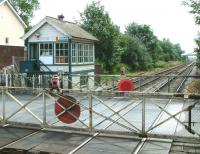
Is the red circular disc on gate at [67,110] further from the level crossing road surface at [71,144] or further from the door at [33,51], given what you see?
the door at [33,51]

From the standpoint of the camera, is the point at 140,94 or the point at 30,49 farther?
the point at 30,49

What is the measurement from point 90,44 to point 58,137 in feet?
63.5

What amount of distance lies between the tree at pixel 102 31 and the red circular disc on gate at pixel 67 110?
105 feet

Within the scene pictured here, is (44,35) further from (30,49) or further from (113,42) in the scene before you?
(113,42)

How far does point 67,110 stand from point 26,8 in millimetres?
57277

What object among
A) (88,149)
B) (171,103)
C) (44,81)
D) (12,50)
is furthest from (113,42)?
(88,149)

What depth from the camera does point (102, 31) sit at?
42.8m

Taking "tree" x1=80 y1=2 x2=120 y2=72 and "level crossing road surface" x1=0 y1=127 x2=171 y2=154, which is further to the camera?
"tree" x1=80 y1=2 x2=120 y2=72

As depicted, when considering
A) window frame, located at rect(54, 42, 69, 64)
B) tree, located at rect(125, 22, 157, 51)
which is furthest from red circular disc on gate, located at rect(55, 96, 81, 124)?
tree, located at rect(125, 22, 157, 51)

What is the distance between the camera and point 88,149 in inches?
360

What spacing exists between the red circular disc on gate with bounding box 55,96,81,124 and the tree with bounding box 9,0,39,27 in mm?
55873

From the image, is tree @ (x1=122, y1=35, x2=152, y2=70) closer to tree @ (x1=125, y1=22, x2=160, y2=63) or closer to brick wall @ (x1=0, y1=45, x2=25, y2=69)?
tree @ (x1=125, y1=22, x2=160, y2=63)

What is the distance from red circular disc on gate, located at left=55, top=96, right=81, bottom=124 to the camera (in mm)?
10992

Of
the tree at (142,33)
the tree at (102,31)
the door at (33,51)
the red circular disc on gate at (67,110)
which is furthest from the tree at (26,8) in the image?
the red circular disc on gate at (67,110)
